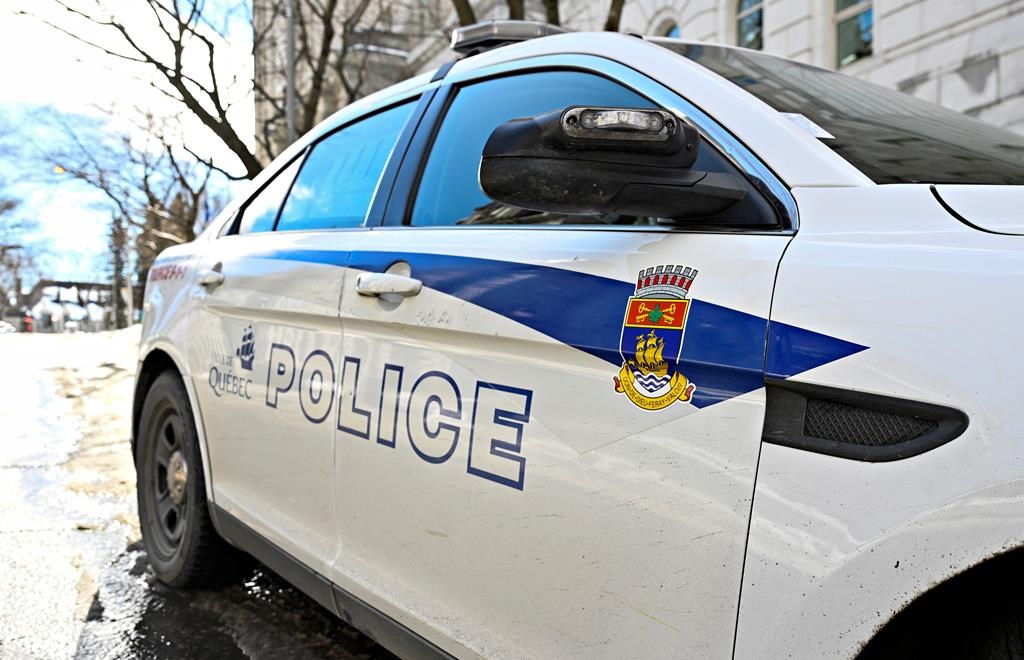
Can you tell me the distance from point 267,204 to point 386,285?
4.45 feet

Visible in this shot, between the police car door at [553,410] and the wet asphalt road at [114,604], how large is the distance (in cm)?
97

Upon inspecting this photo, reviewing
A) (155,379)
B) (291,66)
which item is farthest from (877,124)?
(291,66)

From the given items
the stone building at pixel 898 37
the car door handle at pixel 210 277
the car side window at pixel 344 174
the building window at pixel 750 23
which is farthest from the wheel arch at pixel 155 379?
the building window at pixel 750 23

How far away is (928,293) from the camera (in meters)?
1.13

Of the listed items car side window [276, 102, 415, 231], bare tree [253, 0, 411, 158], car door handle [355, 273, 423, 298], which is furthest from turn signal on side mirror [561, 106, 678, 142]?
bare tree [253, 0, 411, 158]

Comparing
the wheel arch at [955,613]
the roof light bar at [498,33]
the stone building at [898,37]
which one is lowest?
the wheel arch at [955,613]

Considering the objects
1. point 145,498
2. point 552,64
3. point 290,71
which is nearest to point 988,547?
point 552,64

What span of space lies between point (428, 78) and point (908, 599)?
1921 millimetres

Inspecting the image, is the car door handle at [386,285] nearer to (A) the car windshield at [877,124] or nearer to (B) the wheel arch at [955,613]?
(A) the car windshield at [877,124]

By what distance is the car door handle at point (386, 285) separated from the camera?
1.99 meters

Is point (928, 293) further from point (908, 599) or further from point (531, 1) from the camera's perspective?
point (531, 1)

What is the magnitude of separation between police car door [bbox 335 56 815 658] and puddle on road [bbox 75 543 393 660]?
87 cm

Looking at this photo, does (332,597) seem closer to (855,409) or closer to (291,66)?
(855,409)

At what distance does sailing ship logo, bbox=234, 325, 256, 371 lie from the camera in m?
2.68
